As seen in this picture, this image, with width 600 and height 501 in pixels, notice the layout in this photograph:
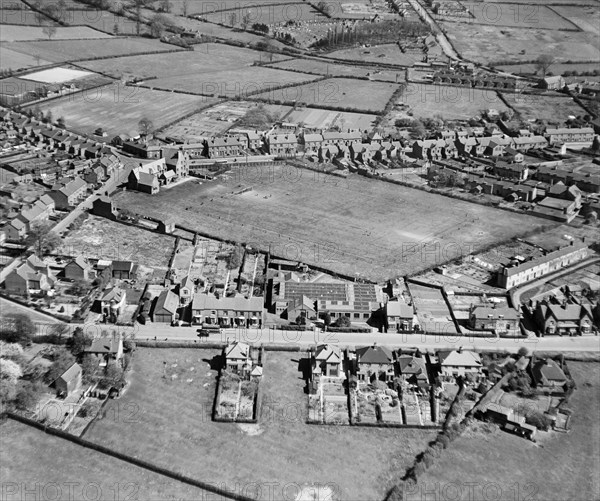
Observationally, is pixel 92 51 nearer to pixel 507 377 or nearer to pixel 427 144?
pixel 427 144

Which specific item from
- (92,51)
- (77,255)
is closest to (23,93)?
(92,51)

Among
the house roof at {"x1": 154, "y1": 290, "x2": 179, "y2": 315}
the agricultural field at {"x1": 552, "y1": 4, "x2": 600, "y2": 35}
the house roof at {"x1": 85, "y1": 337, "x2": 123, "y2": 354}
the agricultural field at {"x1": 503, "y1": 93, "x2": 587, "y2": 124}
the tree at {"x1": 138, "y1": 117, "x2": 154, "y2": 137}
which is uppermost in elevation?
the agricultural field at {"x1": 552, "y1": 4, "x2": 600, "y2": 35}

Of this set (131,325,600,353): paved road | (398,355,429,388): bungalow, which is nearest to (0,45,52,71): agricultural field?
(131,325,600,353): paved road

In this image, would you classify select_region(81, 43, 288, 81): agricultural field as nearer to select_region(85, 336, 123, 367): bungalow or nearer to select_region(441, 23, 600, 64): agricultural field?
select_region(441, 23, 600, 64): agricultural field

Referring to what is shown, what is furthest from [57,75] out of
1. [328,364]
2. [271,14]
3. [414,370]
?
[414,370]

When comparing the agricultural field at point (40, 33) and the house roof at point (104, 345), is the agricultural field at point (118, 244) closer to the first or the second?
the house roof at point (104, 345)

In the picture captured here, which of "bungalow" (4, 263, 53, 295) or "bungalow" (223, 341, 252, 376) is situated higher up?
"bungalow" (223, 341, 252, 376)

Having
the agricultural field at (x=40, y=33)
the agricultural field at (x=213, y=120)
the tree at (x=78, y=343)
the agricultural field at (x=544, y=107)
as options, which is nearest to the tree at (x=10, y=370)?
the tree at (x=78, y=343)
